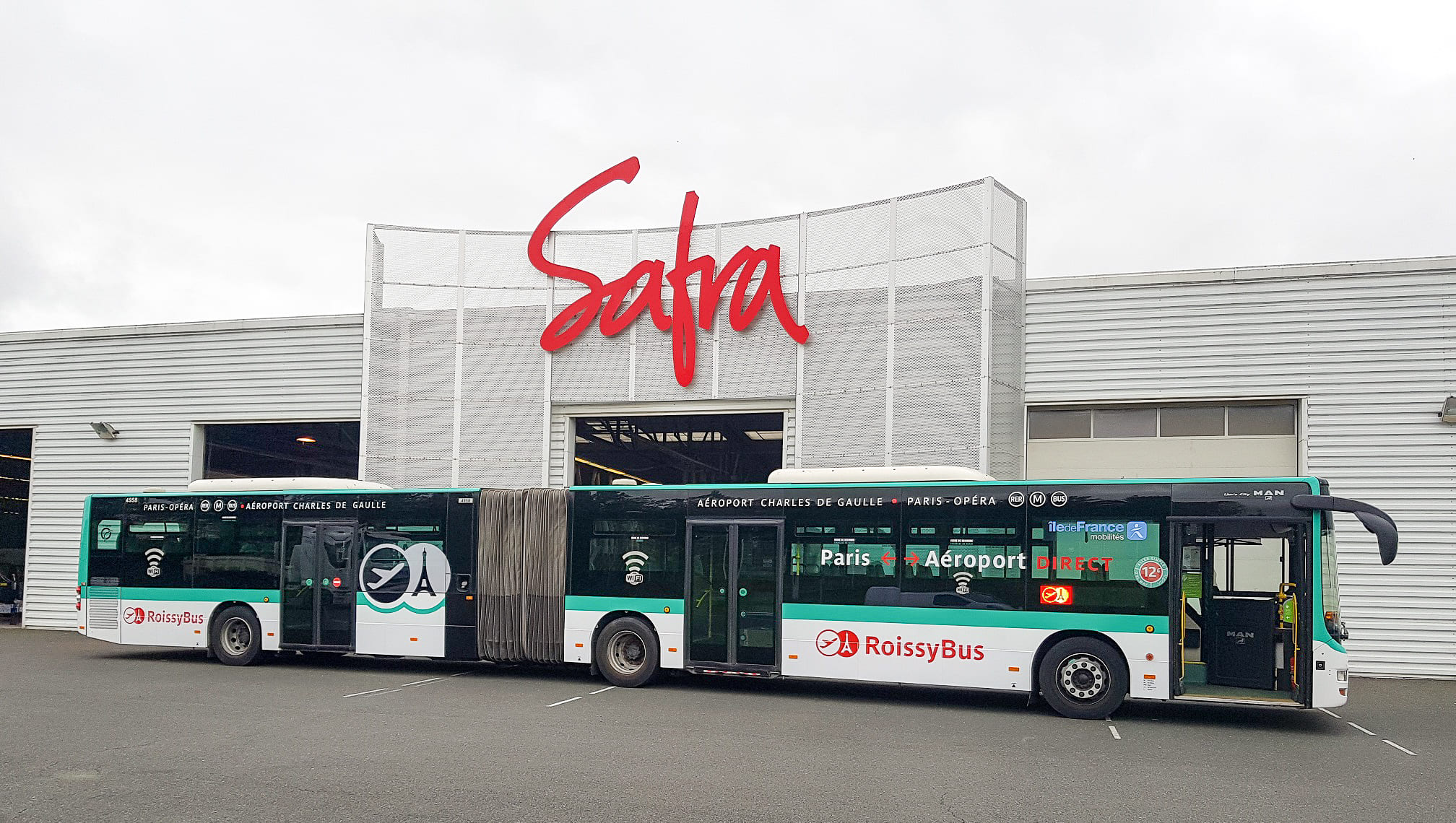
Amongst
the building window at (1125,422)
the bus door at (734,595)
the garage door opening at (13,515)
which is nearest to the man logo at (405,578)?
the bus door at (734,595)

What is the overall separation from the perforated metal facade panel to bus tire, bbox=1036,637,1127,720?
544 centimetres

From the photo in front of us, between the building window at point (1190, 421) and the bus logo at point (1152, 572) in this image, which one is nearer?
the bus logo at point (1152, 572)

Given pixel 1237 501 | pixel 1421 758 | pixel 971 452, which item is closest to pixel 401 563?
pixel 971 452

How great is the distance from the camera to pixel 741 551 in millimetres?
14383

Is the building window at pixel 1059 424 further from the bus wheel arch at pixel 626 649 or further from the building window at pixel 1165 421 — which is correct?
the bus wheel arch at pixel 626 649

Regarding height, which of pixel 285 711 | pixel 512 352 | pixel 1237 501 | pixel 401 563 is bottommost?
pixel 285 711

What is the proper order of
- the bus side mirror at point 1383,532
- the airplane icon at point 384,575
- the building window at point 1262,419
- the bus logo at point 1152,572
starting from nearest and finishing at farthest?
1. the bus side mirror at point 1383,532
2. the bus logo at point 1152,572
3. the airplane icon at point 384,575
4. the building window at point 1262,419

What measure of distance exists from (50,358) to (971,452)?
1919cm

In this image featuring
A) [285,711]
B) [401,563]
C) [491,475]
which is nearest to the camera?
[285,711]

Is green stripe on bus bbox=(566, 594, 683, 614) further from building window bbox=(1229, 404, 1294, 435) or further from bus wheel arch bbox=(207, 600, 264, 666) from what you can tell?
building window bbox=(1229, 404, 1294, 435)

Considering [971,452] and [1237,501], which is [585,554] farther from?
[1237,501]

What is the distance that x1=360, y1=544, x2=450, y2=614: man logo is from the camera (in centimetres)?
1597

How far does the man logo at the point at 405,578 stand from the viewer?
52.4ft

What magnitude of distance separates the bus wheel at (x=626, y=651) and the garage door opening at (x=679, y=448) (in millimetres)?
5830
